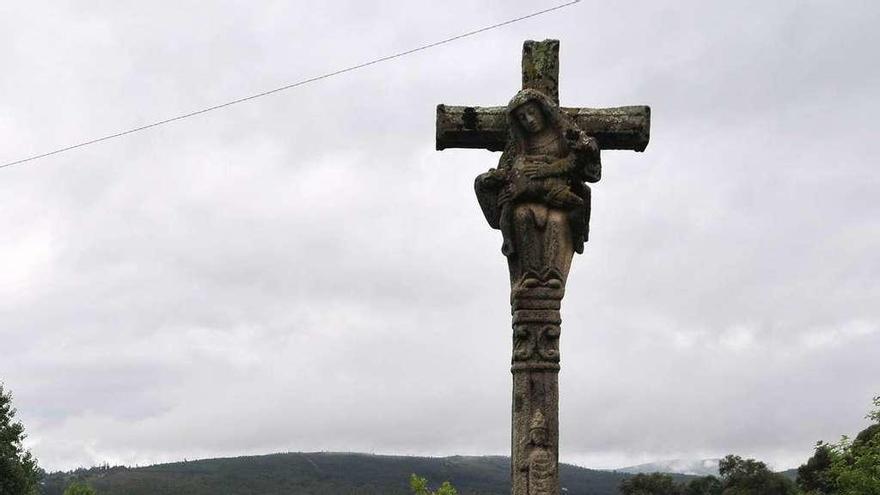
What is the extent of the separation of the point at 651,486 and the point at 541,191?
6665cm

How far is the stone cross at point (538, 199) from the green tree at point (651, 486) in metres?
65.2

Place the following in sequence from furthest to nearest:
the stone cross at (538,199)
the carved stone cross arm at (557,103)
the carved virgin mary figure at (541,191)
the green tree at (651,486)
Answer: the green tree at (651,486)
the carved stone cross arm at (557,103)
the carved virgin mary figure at (541,191)
the stone cross at (538,199)

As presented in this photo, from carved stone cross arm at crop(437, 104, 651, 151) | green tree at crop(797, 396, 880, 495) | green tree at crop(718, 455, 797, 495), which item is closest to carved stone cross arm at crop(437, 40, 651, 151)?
carved stone cross arm at crop(437, 104, 651, 151)

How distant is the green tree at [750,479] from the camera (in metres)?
68.2

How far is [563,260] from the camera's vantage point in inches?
366

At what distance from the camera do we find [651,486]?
72312mm

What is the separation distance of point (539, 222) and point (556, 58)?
1.66 metres

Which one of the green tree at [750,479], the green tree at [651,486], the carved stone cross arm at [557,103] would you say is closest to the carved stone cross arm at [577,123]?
the carved stone cross arm at [557,103]

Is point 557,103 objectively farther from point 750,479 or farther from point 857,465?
point 750,479

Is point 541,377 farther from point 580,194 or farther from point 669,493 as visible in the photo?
point 669,493

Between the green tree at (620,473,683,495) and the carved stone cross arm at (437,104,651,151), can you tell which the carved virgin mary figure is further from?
the green tree at (620,473,683,495)

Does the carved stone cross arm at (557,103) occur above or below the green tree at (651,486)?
below

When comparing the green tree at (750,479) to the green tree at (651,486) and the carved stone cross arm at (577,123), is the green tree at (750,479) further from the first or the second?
the carved stone cross arm at (577,123)

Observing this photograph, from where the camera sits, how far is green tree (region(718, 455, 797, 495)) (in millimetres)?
68188
